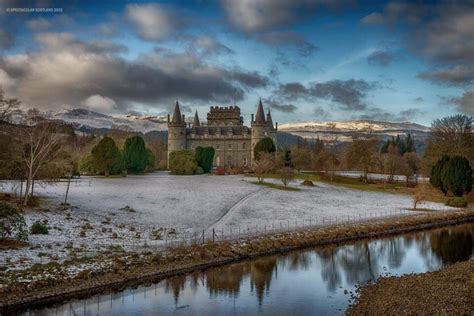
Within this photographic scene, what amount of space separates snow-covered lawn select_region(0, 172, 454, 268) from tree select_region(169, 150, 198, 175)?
14107mm

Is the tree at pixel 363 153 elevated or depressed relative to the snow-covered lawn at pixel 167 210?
elevated

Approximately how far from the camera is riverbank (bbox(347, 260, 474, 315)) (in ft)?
52.3

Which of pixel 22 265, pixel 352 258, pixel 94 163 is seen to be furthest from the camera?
pixel 94 163

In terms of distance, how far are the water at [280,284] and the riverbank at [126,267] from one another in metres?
0.75

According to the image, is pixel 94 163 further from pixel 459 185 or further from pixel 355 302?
pixel 355 302

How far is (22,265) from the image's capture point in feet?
64.4

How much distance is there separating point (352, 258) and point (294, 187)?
28.9 m

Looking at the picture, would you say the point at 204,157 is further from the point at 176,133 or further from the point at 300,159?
the point at 176,133

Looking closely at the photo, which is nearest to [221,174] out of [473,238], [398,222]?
[398,222]

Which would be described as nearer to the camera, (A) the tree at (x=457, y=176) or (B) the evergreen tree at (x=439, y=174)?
(A) the tree at (x=457, y=176)

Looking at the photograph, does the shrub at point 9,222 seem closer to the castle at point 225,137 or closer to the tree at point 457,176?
the tree at point 457,176

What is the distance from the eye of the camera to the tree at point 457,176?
5512 cm

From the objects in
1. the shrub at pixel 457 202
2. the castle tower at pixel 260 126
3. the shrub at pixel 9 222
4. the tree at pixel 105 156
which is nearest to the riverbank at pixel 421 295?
the shrub at pixel 9 222

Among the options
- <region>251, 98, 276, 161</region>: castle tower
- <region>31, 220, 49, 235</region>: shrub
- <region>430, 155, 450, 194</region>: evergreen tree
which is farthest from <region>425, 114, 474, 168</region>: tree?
<region>31, 220, 49, 235</region>: shrub
